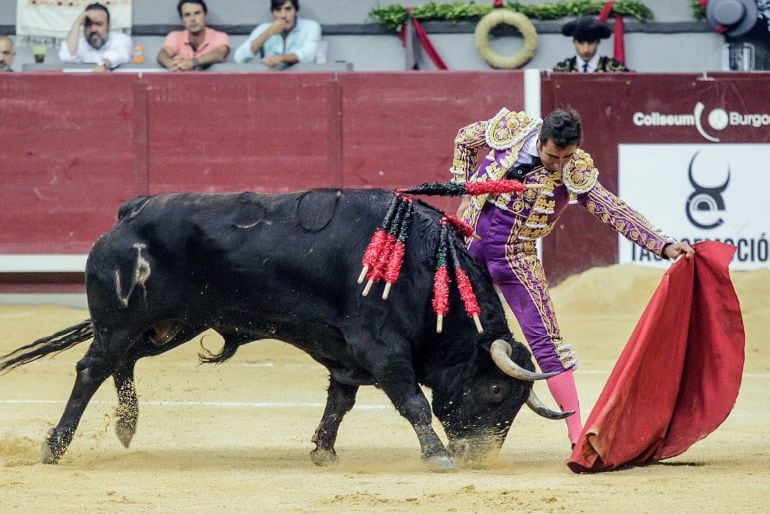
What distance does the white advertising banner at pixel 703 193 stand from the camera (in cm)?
951

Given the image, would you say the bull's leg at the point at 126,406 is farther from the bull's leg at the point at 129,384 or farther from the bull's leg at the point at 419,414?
the bull's leg at the point at 419,414

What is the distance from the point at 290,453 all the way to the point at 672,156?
5001mm

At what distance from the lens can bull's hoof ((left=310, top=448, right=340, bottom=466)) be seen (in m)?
5.08

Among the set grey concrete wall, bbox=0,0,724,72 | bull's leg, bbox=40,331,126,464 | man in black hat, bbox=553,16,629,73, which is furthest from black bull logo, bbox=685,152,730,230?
bull's leg, bbox=40,331,126,464

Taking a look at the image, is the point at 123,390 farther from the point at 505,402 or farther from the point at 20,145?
the point at 20,145

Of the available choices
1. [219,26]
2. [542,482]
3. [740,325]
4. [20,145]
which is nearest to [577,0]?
[219,26]

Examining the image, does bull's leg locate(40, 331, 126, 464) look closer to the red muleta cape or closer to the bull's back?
the bull's back

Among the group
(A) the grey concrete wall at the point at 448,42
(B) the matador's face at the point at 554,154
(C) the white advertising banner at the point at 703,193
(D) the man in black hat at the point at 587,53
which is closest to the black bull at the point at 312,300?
(B) the matador's face at the point at 554,154

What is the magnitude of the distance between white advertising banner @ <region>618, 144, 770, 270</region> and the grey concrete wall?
139 cm

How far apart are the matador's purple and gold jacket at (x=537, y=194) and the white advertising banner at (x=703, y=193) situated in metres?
4.64

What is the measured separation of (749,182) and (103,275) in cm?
572

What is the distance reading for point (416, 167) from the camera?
9.63 meters

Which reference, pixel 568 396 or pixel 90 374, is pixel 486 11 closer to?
pixel 568 396

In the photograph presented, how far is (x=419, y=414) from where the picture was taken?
4824 millimetres
